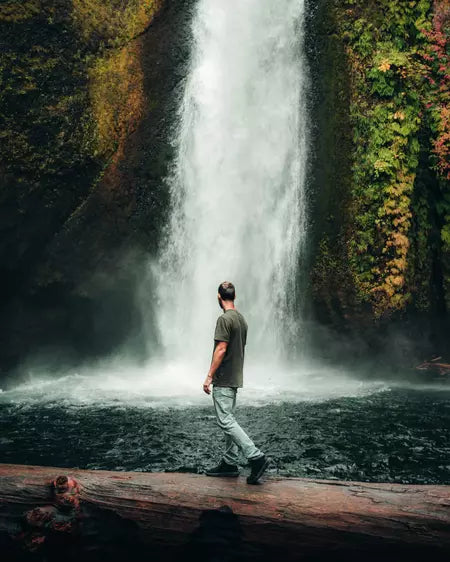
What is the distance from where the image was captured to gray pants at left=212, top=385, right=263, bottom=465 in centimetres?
472

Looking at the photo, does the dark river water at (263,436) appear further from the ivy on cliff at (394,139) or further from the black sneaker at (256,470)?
the ivy on cliff at (394,139)

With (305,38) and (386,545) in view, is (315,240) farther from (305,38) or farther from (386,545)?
(386,545)

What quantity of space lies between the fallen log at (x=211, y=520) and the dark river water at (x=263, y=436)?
220 cm

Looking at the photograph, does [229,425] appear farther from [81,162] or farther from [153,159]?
[153,159]

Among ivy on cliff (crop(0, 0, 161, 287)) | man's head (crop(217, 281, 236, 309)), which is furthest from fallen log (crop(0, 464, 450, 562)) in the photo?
ivy on cliff (crop(0, 0, 161, 287))

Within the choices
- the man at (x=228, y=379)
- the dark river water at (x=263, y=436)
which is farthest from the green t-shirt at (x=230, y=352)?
the dark river water at (x=263, y=436)

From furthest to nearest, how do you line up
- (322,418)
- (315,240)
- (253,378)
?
(315,240) < (253,378) < (322,418)

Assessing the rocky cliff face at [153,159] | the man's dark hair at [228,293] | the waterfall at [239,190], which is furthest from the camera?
the waterfall at [239,190]

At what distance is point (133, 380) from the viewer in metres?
12.8

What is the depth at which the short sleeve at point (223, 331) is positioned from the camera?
192 inches

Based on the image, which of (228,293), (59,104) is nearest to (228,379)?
(228,293)

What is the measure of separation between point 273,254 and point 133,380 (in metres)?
4.74

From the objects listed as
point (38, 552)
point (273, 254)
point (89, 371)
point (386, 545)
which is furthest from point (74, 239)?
point (386, 545)

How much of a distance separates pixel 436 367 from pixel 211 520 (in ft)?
33.6
